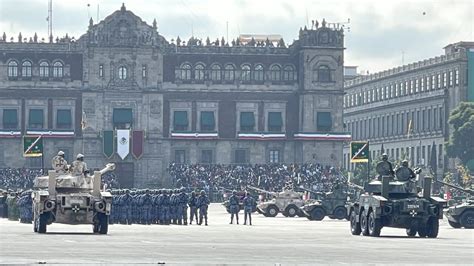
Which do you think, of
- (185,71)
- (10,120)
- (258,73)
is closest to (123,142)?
(185,71)

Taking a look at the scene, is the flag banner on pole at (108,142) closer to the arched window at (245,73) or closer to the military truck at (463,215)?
the arched window at (245,73)

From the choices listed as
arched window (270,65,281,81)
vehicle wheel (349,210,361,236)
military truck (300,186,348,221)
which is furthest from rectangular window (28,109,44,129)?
vehicle wheel (349,210,361,236)

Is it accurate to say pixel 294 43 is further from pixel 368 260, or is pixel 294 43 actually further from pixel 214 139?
pixel 368 260

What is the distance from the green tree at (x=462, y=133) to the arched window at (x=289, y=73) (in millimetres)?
16370

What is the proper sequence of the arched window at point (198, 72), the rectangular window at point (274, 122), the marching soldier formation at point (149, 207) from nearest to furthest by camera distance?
the marching soldier formation at point (149, 207) < the arched window at point (198, 72) < the rectangular window at point (274, 122)

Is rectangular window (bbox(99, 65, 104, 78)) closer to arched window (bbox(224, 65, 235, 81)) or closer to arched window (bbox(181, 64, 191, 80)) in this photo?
arched window (bbox(181, 64, 191, 80))

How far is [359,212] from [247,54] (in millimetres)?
102113

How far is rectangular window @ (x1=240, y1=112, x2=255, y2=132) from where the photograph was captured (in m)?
163

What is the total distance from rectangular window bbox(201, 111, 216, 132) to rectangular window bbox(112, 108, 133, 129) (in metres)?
7.21

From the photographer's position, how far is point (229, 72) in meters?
164

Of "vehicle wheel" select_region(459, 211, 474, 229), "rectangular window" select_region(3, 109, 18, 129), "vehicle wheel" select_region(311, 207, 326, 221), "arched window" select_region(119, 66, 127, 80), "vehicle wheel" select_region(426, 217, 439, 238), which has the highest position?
"arched window" select_region(119, 66, 127, 80)

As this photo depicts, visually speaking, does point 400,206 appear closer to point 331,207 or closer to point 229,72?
point 331,207

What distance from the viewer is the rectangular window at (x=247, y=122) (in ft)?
535

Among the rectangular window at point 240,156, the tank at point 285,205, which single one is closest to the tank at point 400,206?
the tank at point 285,205
